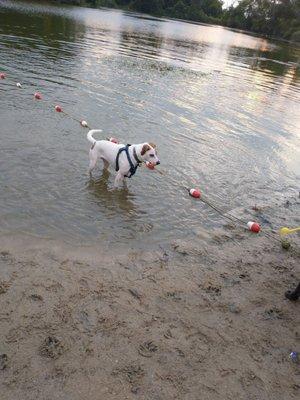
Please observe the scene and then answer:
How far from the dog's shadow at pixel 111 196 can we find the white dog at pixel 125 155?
0.33 metres

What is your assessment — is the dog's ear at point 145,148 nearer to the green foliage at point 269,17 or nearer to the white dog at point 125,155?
the white dog at point 125,155

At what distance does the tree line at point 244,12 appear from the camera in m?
114

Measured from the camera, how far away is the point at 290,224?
11.4 m

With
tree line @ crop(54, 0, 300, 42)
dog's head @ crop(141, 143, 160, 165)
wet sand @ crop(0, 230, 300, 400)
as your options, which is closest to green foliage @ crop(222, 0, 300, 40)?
tree line @ crop(54, 0, 300, 42)

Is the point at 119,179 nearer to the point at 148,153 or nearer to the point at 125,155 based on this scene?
the point at 125,155

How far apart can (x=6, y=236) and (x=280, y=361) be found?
5971 mm

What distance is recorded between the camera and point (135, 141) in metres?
15.2

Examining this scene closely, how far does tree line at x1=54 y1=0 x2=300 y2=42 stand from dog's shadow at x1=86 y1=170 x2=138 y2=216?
97.6 m

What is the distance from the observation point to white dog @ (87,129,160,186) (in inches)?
413

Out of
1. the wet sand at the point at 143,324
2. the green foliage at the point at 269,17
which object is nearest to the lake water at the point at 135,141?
the wet sand at the point at 143,324

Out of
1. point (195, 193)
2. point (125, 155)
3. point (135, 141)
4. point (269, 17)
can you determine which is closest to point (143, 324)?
point (125, 155)

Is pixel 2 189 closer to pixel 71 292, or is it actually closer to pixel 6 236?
pixel 6 236

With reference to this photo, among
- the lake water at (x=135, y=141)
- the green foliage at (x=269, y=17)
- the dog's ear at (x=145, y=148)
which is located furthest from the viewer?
the green foliage at (x=269, y=17)

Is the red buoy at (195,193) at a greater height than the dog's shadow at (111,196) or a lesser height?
greater
